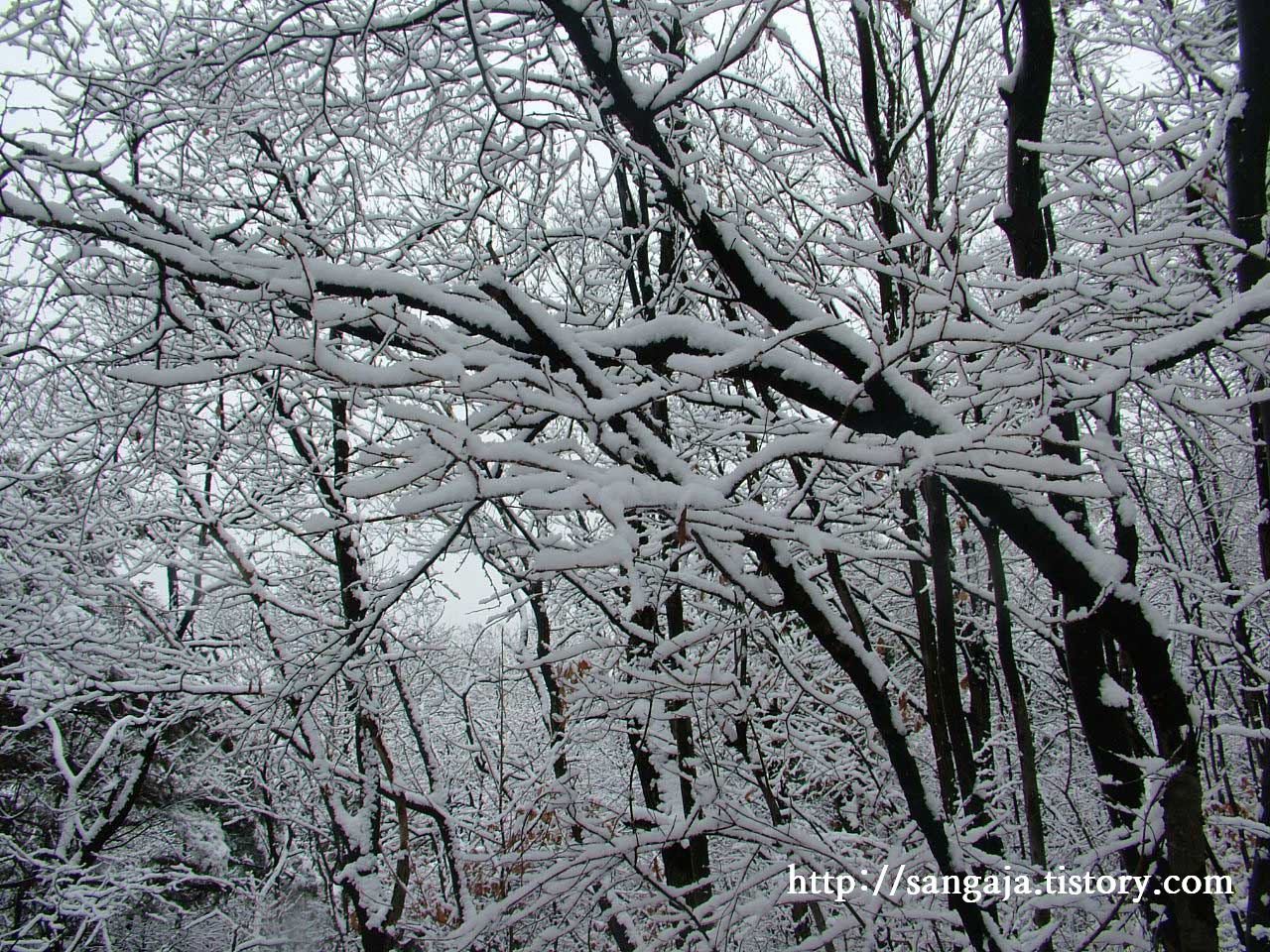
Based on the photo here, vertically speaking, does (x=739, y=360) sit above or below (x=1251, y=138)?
below

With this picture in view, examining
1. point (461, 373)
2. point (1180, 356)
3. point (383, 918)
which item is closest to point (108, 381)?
point (383, 918)

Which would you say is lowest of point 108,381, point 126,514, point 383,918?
point 383,918

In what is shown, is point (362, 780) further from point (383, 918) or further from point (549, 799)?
point (549, 799)

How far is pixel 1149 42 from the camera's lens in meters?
5.38

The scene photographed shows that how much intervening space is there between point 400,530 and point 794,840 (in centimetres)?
597

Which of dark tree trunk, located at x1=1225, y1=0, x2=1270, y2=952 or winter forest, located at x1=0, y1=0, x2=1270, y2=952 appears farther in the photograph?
dark tree trunk, located at x1=1225, y1=0, x2=1270, y2=952

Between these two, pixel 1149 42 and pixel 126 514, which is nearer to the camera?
pixel 1149 42

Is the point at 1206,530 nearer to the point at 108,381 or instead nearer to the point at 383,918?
the point at 383,918

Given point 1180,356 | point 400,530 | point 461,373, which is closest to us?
point 461,373

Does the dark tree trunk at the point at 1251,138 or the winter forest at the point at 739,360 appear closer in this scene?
the winter forest at the point at 739,360

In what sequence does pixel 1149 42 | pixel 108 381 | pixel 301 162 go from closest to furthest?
pixel 301 162 → pixel 1149 42 → pixel 108 381

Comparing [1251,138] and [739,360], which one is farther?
[1251,138]

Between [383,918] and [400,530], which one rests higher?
[400,530]

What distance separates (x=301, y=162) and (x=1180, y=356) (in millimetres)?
4108
